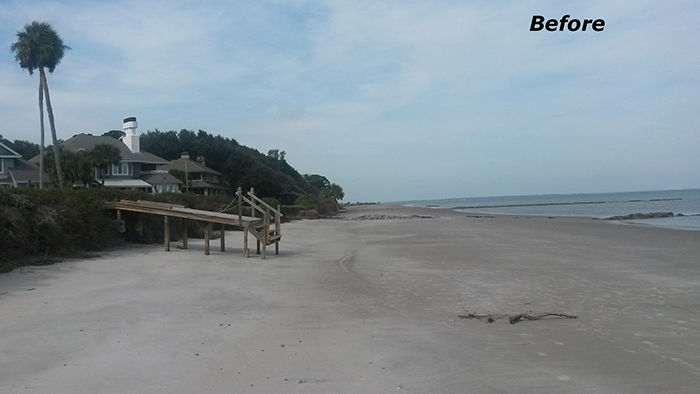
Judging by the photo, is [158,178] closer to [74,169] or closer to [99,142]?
[99,142]

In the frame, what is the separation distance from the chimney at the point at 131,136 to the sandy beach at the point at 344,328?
1402 inches

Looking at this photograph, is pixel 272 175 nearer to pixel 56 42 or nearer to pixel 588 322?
pixel 56 42

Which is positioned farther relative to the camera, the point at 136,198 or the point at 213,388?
the point at 136,198

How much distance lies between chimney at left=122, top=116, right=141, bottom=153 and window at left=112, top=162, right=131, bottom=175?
3072 mm

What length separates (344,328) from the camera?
7.36 m

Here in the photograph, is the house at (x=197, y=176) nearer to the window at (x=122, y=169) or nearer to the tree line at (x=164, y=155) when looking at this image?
the tree line at (x=164, y=155)

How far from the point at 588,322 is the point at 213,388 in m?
5.39

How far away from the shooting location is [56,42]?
3466cm

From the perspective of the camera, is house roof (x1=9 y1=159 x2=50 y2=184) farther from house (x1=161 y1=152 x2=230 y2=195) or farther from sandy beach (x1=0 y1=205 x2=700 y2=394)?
sandy beach (x1=0 y1=205 x2=700 y2=394)

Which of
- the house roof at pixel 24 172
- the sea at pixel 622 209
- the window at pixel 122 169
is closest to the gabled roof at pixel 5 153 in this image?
the house roof at pixel 24 172

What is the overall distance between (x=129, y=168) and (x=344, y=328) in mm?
41083

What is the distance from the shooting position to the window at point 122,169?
4234 cm

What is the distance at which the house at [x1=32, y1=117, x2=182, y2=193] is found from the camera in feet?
137

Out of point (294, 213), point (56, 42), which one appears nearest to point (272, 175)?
point (294, 213)
